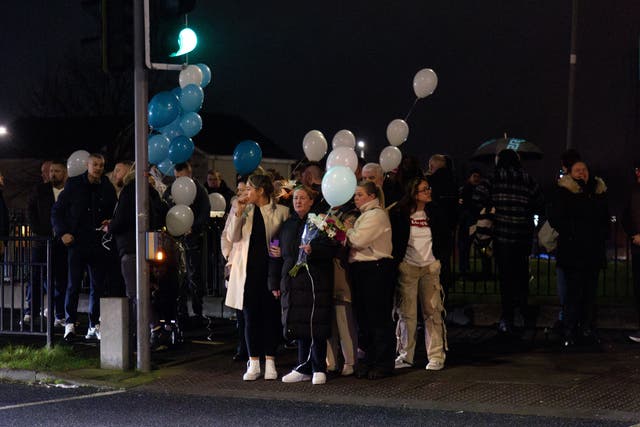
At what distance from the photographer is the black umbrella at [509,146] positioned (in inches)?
728

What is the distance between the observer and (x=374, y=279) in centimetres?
891

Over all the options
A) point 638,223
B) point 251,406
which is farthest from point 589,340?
point 251,406

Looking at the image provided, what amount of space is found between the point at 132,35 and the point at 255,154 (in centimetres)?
329

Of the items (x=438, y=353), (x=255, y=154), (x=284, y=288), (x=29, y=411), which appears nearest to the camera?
(x=29, y=411)

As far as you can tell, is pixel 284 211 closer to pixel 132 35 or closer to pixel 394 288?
pixel 394 288

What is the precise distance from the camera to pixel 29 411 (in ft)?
25.6

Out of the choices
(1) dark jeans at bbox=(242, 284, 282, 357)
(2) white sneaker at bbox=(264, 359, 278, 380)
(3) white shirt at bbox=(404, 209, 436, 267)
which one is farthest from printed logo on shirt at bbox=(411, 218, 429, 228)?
(2) white sneaker at bbox=(264, 359, 278, 380)

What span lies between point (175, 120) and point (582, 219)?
15.5ft

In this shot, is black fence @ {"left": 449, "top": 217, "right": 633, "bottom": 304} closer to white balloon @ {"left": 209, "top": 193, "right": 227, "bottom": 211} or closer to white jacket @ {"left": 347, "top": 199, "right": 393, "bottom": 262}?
white balloon @ {"left": 209, "top": 193, "right": 227, "bottom": 211}

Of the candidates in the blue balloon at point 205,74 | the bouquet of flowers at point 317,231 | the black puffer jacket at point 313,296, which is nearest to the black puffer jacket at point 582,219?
the bouquet of flowers at point 317,231

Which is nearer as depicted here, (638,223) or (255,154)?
(638,223)

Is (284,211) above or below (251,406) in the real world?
above

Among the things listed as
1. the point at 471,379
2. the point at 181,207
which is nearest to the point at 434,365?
the point at 471,379

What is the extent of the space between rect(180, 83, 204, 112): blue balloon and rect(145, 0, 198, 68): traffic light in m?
2.09
